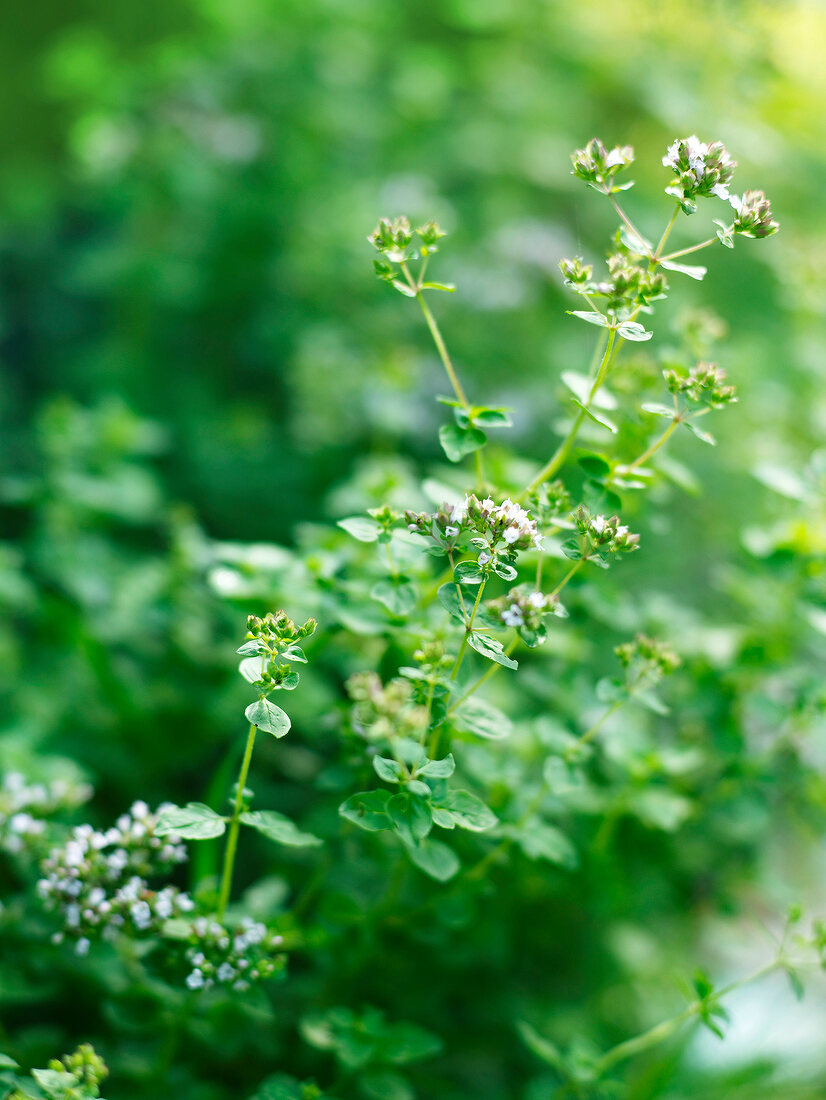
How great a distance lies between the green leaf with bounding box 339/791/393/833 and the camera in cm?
94

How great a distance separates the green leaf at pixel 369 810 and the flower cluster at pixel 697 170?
725mm

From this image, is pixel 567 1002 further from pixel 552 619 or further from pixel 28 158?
pixel 28 158

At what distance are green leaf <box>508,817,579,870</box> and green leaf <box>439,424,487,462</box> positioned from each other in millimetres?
526

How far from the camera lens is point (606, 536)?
952mm

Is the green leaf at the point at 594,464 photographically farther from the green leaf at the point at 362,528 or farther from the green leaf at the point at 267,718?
the green leaf at the point at 267,718

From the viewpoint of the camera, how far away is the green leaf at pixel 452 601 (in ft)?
3.07

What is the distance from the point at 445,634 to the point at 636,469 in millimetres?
335

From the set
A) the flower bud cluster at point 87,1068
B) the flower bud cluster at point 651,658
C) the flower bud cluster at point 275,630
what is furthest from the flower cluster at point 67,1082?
the flower bud cluster at point 651,658

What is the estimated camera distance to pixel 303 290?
2744 mm

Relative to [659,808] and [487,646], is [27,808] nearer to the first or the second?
[487,646]

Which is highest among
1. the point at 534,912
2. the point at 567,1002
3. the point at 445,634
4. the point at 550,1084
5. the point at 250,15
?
the point at 250,15

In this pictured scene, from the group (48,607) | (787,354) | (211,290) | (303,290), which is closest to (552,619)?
(48,607)

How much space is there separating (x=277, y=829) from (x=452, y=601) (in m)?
0.34

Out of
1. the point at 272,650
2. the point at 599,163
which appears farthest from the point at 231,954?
the point at 599,163
